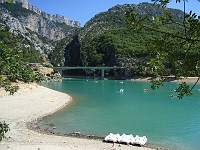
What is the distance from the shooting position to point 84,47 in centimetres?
17862

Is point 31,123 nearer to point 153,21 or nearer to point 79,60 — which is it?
point 153,21

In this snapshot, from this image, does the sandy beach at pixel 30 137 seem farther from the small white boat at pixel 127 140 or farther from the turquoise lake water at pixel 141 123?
the turquoise lake water at pixel 141 123

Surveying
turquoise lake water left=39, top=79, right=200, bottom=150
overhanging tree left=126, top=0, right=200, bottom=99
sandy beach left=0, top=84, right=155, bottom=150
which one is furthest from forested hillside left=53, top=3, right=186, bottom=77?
overhanging tree left=126, top=0, right=200, bottom=99

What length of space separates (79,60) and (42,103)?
13211 centimetres

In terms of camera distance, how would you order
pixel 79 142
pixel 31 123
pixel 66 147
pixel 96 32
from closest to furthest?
1. pixel 66 147
2. pixel 79 142
3. pixel 31 123
4. pixel 96 32

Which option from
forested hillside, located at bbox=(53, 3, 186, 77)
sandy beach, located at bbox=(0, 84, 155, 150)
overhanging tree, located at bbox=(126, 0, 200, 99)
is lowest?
sandy beach, located at bbox=(0, 84, 155, 150)

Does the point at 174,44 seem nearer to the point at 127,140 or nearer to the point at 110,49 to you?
the point at 127,140

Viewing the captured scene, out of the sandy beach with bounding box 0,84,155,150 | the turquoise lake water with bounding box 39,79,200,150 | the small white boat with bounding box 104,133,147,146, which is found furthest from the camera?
the turquoise lake water with bounding box 39,79,200,150

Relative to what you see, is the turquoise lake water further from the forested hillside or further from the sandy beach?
the forested hillside

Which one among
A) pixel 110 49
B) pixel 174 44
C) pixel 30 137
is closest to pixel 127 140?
pixel 30 137

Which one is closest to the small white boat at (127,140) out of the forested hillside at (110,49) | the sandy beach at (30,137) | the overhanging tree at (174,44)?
the sandy beach at (30,137)

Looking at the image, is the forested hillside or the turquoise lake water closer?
the turquoise lake water

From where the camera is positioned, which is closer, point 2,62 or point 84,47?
point 2,62

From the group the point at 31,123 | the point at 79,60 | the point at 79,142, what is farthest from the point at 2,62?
the point at 79,60
